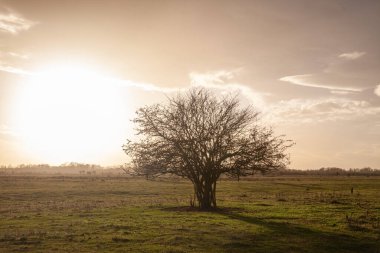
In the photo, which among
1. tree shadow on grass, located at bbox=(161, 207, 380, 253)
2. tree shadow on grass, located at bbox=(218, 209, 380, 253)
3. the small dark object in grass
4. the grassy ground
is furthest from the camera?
the small dark object in grass

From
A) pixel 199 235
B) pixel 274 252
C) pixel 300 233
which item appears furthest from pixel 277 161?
pixel 274 252

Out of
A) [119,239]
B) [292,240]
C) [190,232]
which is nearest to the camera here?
[292,240]

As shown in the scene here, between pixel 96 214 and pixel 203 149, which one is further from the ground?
pixel 203 149

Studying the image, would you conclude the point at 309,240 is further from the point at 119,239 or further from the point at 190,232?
the point at 119,239

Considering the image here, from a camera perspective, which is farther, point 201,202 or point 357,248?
point 201,202

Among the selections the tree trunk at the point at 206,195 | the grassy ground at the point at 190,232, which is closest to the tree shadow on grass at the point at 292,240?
the grassy ground at the point at 190,232

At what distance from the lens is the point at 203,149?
37.8 metres

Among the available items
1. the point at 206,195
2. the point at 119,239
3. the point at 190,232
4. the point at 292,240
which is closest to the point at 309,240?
the point at 292,240

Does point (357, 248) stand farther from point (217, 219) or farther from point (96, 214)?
point (96, 214)

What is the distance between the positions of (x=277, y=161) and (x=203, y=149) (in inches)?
253

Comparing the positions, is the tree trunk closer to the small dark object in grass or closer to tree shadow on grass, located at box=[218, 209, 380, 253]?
tree shadow on grass, located at box=[218, 209, 380, 253]

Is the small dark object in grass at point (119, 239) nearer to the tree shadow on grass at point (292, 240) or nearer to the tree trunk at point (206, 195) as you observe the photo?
the tree shadow on grass at point (292, 240)

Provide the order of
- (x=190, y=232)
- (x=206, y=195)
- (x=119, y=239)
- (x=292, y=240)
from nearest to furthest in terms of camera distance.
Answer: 1. (x=292, y=240)
2. (x=119, y=239)
3. (x=190, y=232)
4. (x=206, y=195)

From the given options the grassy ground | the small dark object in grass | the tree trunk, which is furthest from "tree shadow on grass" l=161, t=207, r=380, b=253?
the tree trunk
